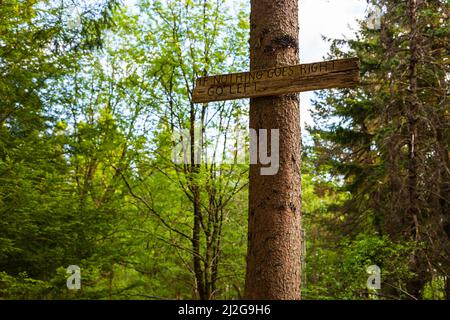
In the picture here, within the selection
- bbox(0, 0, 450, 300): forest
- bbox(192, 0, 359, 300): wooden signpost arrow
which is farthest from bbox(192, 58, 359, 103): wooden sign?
bbox(0, 0, 450, 300): forest

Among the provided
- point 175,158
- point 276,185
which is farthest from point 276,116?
point 175,158

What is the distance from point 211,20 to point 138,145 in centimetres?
290

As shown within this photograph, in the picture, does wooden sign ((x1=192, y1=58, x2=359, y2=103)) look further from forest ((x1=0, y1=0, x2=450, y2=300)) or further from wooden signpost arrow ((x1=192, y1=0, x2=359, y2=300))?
forest ((x1=0, y1=0, x2=450, y2=300))

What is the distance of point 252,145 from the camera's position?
2.93m

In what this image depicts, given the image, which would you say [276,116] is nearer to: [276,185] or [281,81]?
[281,81]

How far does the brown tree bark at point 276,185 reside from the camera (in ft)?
9.13

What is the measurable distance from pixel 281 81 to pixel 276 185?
734mm

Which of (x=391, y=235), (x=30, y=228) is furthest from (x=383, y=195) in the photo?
(x=30, y=228)

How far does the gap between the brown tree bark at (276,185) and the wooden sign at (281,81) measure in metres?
0.10

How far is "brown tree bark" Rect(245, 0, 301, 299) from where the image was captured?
2.78 metres

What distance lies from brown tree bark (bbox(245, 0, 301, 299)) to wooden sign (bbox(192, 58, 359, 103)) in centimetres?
10

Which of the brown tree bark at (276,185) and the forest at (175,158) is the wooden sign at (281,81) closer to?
the brown tree bark at (276,185)
